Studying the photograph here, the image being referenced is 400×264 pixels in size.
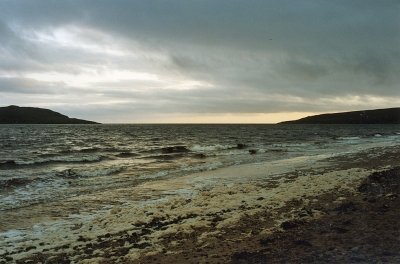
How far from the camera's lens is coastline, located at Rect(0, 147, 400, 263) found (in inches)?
207

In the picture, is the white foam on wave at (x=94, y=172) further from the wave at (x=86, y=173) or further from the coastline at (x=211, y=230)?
the coastline at (x=211, y=230)

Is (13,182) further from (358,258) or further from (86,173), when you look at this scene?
(358,258)

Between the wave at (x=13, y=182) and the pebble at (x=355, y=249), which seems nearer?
the pebble at (x=355, y=249)

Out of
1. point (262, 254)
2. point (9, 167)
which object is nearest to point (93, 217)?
point (262, 254)

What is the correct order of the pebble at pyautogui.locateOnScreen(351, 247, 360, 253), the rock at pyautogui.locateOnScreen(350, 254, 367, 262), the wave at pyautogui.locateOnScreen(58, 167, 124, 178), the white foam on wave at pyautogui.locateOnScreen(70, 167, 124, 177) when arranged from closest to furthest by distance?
the rock at pyautogui.locateOnScreen(350, 254, 367, 262), the pebble at pyautogui.locateOnScreen(351, 247, 360, 253), the wave at pyautogui.locateOnScreen(58, 167, 124, 178), the white foam on wave at pyautogui.locateOnScreen(70, 167, 124, 177)

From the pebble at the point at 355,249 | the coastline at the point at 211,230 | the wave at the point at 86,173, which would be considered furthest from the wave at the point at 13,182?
the pebble at the point at 355,249

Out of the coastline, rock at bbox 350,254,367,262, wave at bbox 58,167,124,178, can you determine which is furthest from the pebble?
wave at bbox 58,167,124,178

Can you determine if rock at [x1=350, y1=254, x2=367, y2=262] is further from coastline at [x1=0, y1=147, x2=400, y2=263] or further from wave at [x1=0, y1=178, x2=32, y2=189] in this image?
wave at [x1=0, y1=178, x2=32, y2=189]

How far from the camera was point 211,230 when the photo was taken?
6723mm

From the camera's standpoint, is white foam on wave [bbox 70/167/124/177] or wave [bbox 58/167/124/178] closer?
wave [bbox 58/167/124/178]

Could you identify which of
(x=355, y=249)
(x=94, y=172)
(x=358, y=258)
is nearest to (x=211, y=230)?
(x=355, y=249)

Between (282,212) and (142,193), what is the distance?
20.1ft

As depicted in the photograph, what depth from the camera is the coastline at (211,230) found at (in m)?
5.25

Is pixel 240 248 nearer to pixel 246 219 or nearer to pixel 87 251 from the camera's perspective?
→ pixel 246 219
